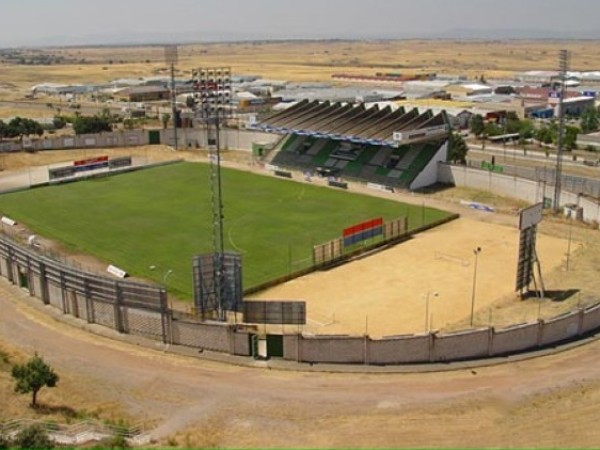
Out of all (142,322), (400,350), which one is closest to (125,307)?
(142,322)

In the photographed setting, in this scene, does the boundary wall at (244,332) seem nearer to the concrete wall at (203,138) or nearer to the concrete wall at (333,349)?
the concrete wall at (333,349)

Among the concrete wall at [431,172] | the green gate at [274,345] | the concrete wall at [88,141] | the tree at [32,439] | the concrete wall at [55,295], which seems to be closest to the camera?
the tree at [32,439]

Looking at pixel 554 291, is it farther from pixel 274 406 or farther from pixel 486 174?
Answer: pixel 486 174

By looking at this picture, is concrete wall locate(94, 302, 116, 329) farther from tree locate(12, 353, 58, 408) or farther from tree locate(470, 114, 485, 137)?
tree locate(470, 114, 485, 137)

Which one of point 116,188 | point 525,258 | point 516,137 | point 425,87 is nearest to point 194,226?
point 116,188

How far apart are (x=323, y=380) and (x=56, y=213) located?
38.6 metres

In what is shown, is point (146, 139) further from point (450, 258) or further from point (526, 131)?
point (450, 258)

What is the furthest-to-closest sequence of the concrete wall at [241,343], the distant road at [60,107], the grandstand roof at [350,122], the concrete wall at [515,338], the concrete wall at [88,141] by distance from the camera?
1. the distant road at [60,107]
2. the concrete wall at [88,141]
3. the grandstand roof at [350,122]
4. the concrete wall at [241,343]
5. the concrete wall at [515,338]

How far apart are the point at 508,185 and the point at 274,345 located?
41.5 metres

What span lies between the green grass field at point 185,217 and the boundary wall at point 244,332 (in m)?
5.58

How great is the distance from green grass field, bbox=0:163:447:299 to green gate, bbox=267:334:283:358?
9.88 m

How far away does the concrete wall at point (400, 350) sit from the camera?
107 feet

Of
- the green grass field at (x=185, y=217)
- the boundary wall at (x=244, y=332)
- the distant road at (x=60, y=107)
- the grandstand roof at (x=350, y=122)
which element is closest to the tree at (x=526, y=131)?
the grandstand roof at (x=350, y=122)

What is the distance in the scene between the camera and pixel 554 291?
42.5 m
